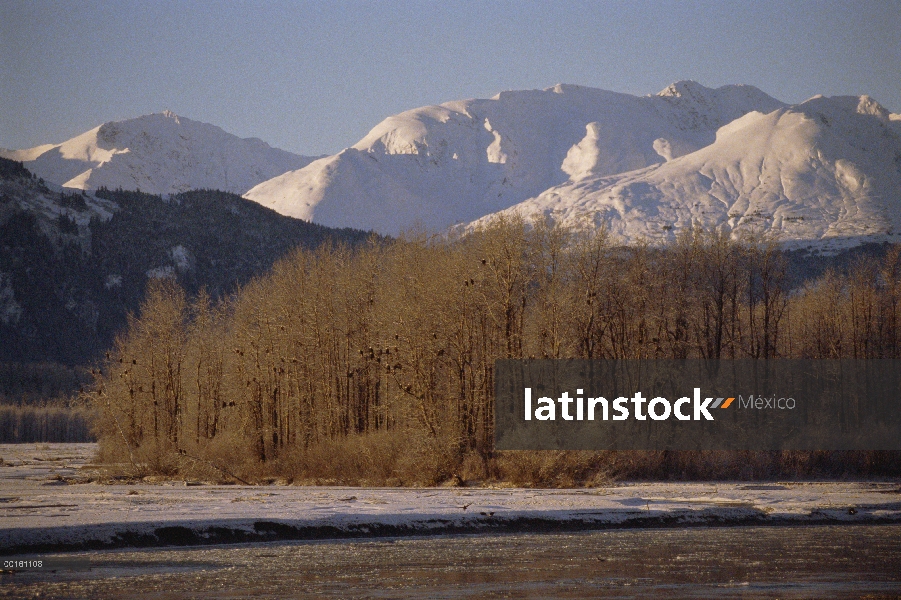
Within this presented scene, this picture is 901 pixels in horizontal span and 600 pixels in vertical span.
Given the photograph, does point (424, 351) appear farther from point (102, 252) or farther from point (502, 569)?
point (102, 252)

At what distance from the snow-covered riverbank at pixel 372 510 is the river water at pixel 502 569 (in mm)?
1105

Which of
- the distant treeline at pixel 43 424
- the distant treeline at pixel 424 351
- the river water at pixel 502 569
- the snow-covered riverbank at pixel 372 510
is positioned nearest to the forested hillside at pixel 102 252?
the distant treeline at pixel 43 424

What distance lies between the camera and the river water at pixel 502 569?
1680 centimetres

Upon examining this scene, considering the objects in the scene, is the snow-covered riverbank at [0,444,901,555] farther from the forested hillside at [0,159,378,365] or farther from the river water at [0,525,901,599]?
the forested hillside at [0,159,378,365]

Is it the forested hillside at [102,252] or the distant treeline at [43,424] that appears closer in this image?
the distant treeline at [43,424]

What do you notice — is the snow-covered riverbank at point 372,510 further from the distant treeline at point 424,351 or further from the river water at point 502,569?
the distant treeline at point 424,351

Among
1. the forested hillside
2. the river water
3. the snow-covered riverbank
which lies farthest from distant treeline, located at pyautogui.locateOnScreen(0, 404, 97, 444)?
the river water

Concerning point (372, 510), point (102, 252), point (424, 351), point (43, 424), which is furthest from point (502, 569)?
point (102, 252)

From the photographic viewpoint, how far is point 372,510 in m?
27.8

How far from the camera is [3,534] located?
21703 millimetres

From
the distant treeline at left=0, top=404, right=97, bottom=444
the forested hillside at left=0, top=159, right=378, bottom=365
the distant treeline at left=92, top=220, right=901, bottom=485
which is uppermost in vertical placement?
the forested hillside at left=0, top=159, right=378, bottom=365

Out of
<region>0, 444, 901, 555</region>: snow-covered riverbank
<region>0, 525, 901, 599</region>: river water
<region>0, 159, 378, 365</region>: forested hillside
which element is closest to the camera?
<region>0, 525, 901, 599</region>: river water

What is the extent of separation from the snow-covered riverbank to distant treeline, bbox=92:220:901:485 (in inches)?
233

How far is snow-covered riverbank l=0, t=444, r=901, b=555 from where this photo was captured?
23719 millimetres
